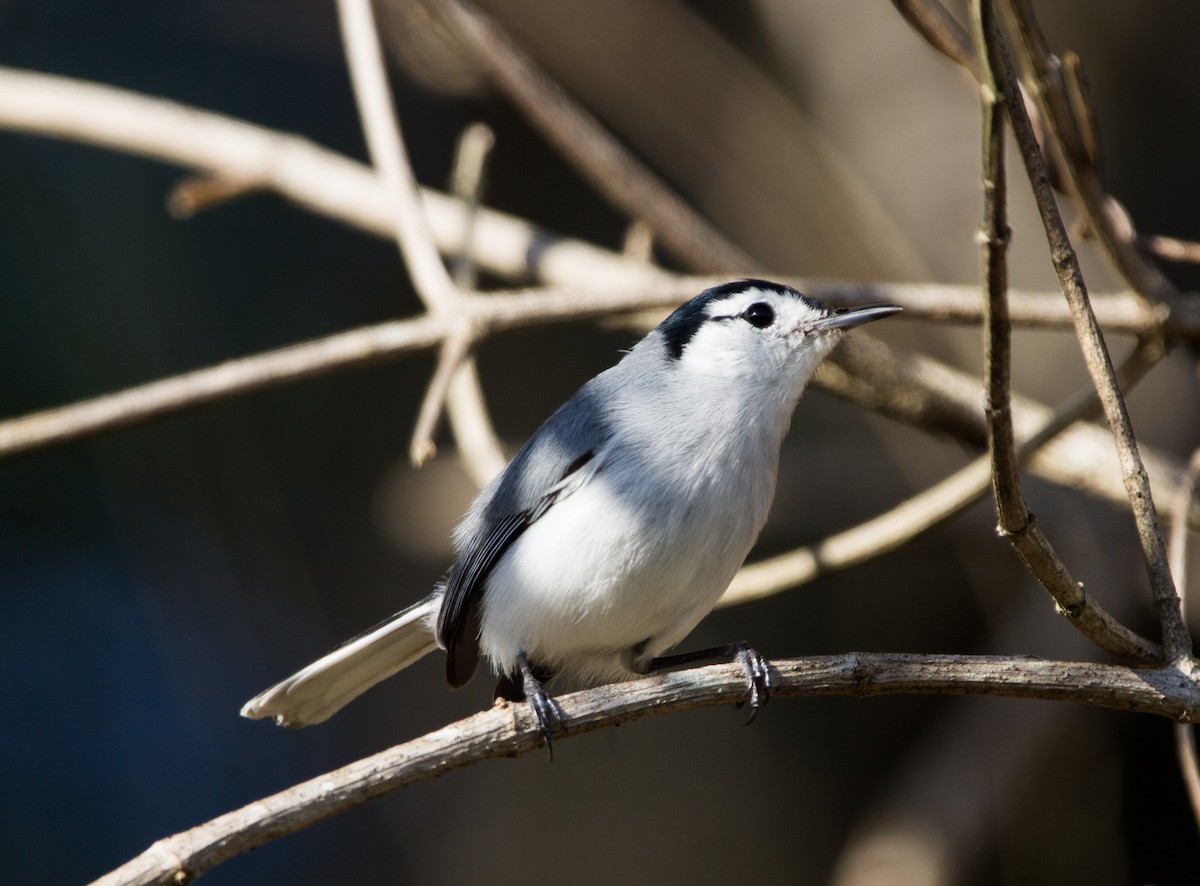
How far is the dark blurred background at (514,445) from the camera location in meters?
3.81

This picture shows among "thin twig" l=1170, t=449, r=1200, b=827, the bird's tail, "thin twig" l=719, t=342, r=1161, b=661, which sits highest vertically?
the bird's tail

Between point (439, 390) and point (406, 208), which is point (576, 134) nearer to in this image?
point (406, 208)

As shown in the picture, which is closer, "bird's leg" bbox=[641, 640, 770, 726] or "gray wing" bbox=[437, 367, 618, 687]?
"bird's leg" bbox=[641, 640, 770, 726]

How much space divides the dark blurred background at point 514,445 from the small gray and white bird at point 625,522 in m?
1.37

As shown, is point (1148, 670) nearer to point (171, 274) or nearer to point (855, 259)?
point (855, 259)

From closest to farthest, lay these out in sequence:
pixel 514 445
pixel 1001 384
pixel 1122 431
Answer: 1. pixel 1001 384
2. pixel 1122 431
3. pixel 514 445

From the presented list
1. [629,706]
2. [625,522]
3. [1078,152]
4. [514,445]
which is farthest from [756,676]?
[514,445]

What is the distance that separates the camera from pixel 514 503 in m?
2.30

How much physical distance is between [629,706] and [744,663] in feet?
1.04

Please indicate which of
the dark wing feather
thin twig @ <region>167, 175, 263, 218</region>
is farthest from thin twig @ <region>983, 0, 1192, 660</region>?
thin twig @ <region>167, 175, 263, 218</region>

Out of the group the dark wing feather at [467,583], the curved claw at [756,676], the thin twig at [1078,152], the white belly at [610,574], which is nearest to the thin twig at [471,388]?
the dark wing feather at [467,583]

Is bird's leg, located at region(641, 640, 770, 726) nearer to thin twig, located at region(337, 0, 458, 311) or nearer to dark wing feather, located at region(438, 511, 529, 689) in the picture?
dark wing feather, located at region(438, 511, 529, 689)

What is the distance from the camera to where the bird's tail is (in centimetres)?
217

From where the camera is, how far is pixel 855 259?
168 inches
